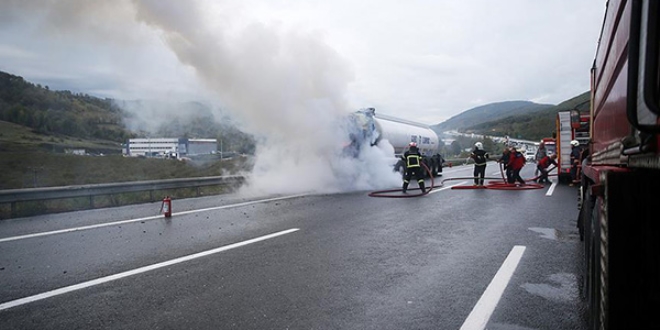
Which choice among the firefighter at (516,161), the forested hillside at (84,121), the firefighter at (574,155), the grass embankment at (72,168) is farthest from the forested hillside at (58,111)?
the firefighter at (574,155)

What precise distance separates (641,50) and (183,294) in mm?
4178

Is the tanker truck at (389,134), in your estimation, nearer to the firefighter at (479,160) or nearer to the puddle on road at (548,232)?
the firefighter at (479,160)

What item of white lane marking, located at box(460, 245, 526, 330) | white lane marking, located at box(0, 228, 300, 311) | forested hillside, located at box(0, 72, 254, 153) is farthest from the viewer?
forested hillside, located at box(0, 72, 254, 153)

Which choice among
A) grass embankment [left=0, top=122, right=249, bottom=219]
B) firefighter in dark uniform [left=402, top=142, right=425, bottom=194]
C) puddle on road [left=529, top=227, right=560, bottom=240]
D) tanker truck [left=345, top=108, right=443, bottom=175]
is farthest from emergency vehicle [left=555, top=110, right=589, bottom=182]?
grass embankment [left=0, top=122, right=249, bottom=219]

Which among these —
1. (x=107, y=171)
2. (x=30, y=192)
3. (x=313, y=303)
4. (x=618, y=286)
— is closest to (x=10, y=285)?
(x=313, y=303)

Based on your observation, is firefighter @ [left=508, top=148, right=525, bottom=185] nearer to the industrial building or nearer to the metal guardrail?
the metal guardrail

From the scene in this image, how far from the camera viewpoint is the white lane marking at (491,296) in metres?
3.63

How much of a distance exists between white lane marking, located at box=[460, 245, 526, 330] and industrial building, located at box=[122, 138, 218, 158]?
18.7 m

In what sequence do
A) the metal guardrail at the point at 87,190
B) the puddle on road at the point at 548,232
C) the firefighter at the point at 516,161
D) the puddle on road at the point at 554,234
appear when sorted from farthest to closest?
the firefighter at the point at 516,161
the metal guardrail at the point at 87,190
the puddle on road at the point at 548,232
the puddle on road at the point at 554,234

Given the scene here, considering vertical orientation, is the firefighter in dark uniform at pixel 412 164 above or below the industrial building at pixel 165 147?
below

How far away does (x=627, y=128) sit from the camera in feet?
7.89

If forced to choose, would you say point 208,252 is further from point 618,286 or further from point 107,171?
point 107,171

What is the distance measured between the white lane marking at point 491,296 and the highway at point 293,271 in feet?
0.06

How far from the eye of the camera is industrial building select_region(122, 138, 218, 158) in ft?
67.8
